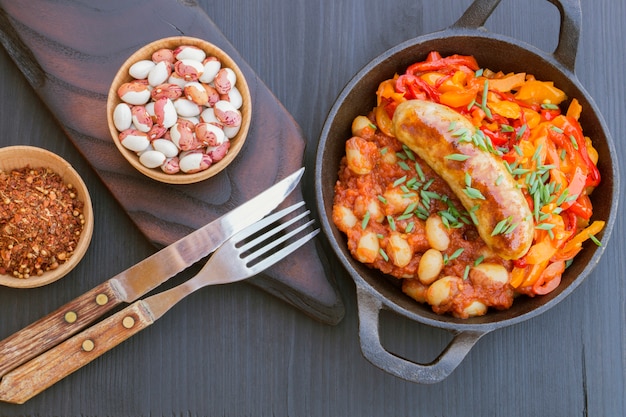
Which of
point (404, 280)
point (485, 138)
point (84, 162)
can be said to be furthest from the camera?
point (84, 162)

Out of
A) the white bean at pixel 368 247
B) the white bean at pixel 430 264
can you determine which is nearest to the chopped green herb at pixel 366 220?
the white bean at pixel 368 247

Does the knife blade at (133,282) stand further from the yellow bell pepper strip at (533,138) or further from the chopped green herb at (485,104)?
the chopped green herb at (485,104)

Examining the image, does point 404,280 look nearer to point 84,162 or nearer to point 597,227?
point 597,227

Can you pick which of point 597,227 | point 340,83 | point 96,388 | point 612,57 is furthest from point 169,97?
point 612,57

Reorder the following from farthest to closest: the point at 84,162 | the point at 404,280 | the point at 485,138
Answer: the point at 84,162
the point at 404,280
the point at 485,138

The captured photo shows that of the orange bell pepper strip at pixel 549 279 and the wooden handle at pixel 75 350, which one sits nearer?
the orange bell pepper strip at pixel 549 279

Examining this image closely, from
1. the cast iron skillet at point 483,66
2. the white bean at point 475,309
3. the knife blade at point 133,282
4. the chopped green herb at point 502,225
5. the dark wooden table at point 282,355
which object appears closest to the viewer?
the chopped green herb at point 502,225

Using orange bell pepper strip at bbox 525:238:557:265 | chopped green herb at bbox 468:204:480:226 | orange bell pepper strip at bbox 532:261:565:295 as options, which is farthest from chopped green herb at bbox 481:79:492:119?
orange bell pepper strip at bbox 532:261:565:295
